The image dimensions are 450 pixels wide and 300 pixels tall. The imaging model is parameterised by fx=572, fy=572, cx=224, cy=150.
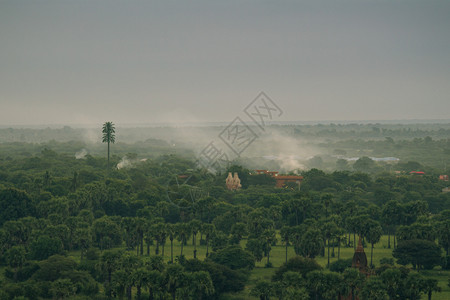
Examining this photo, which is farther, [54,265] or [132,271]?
[54,265]

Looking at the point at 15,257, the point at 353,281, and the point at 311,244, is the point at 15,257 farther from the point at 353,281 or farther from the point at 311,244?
the point at 353,281

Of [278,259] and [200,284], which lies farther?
[278,259]

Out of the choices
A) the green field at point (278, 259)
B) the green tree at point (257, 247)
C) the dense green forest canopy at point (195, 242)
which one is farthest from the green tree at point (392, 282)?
the green tree at point (257, 247)

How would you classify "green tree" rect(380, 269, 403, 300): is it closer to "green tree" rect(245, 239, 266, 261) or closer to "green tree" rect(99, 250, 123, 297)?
"green tree" rect(245, 239, 266, 261)

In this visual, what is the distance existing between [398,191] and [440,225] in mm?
66751

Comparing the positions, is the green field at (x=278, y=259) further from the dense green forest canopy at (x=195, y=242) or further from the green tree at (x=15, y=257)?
the green tree at (x=15, y=257)

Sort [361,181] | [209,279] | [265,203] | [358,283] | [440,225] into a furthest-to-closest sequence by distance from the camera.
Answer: [361,181] < [265,203] < [440,225] < [209,279] < [358,283]

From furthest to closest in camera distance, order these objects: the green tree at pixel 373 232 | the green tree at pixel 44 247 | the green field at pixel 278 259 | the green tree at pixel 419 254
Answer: the green tree at pixel 373 232 < the green tree at pixel 44 247 < the green tree at pixel 419 254 < the green field at pixel 278 259

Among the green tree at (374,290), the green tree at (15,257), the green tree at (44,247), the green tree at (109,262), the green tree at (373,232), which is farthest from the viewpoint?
the green tree at (373,232)

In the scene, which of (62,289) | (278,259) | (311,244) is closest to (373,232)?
(311,244)

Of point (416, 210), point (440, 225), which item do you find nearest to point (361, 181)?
point (416, 210)

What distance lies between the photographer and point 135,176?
180 m

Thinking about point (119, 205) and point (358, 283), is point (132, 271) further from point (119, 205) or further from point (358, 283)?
point (119, 205)

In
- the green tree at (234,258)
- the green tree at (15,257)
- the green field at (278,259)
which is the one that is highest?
the green tree at (15,257)
